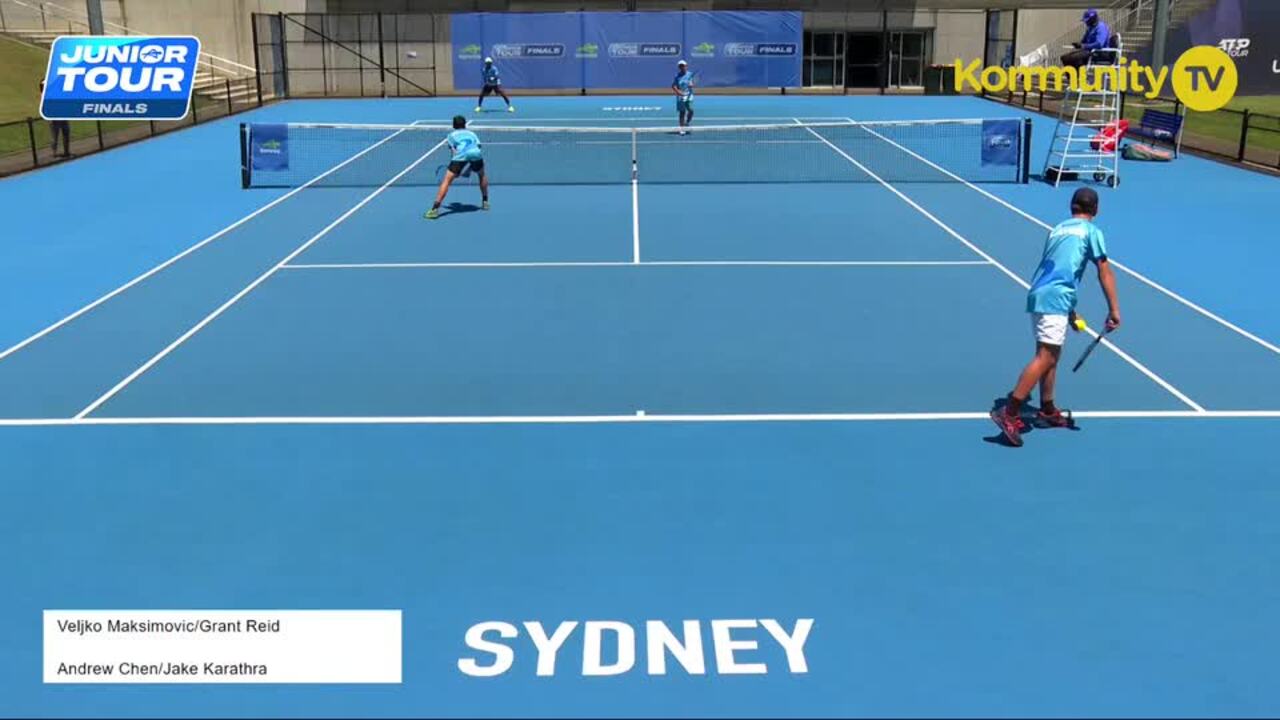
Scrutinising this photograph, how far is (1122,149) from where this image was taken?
28.2 m

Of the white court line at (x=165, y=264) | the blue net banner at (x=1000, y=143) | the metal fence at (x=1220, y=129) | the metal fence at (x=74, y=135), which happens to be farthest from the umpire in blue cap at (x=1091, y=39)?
the metal fence at (x=74, y=135)

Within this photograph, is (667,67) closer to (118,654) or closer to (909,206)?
(909,206)

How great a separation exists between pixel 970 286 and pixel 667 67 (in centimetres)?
3601

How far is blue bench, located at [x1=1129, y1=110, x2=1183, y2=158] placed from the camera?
2800 centimetres

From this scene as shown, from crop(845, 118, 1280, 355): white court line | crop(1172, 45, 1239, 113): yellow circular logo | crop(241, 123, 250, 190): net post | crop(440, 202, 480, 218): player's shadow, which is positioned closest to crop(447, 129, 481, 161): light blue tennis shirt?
crop(440, 202, 480, 218): player's shadow

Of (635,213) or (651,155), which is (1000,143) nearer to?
(651,155)

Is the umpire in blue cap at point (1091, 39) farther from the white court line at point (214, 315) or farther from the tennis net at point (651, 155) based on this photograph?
the white court line at point (214, 315)

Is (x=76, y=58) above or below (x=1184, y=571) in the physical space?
above

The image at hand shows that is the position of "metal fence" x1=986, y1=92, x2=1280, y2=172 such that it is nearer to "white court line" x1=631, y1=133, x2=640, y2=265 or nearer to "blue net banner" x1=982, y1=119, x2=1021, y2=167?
"blue net banner" x1=982, y1=119, x2=1021, y2=167

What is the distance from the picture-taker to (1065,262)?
9305 mm

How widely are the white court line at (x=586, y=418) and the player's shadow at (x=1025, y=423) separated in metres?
0.29

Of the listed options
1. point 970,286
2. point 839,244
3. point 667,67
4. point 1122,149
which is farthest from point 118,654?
point 667,67

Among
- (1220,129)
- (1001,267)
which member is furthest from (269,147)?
(1220,129)

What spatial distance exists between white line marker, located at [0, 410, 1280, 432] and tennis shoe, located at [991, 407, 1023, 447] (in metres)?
0.49
